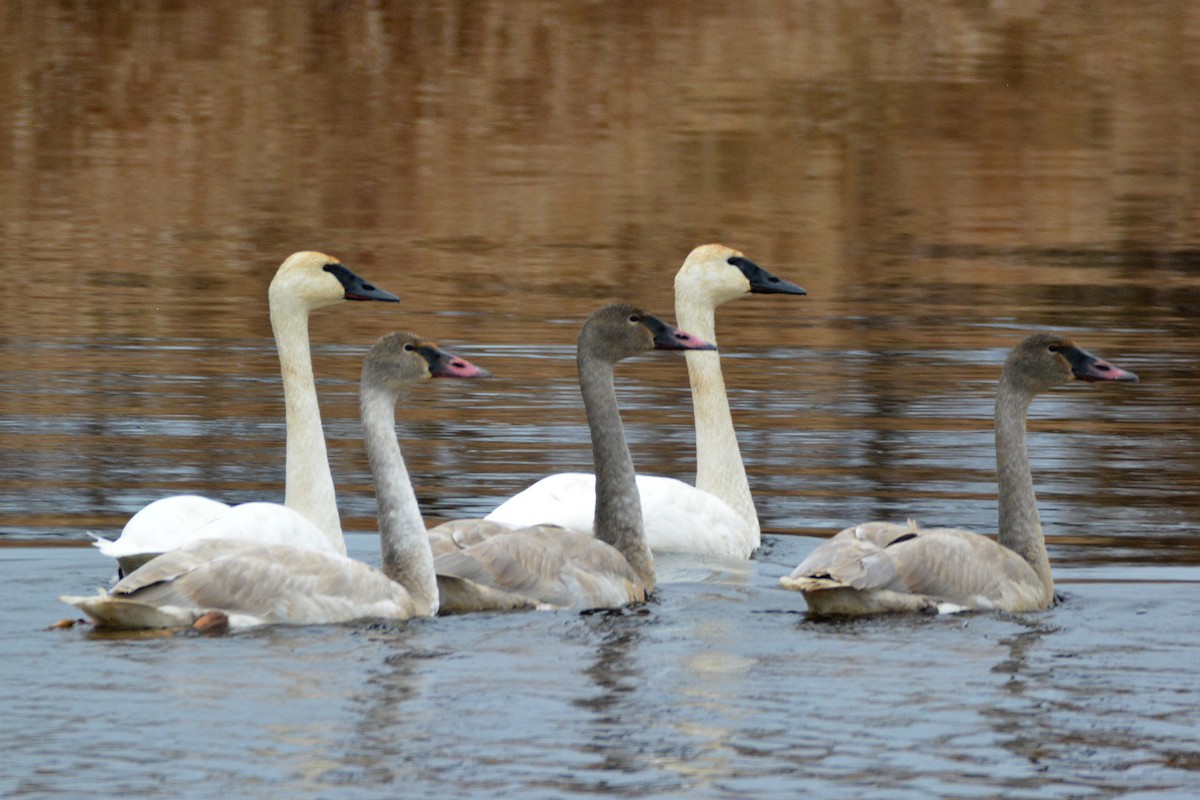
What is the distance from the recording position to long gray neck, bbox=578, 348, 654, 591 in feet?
37.3

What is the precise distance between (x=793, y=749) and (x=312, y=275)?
15.7ft

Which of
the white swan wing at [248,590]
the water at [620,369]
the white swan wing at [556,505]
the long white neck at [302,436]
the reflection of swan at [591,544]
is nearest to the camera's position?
the water at [620,369]

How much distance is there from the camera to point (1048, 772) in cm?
794

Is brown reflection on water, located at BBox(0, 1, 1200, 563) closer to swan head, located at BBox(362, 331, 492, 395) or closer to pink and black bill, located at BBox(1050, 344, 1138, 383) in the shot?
pink and black bill, located at BBox(1050, 344, 1138, 383)

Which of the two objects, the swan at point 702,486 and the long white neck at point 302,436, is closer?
the long white neck at point 302,436

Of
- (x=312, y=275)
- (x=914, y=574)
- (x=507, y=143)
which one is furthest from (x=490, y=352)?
(x=507, y=143)

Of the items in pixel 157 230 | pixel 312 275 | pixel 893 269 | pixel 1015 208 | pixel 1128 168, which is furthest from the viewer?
pixel 1128 168

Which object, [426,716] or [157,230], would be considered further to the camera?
[157,230]

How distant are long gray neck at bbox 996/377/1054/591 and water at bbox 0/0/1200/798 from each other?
39 centimetres

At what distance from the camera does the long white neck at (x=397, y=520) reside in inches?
407

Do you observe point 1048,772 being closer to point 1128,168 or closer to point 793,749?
point 793,749

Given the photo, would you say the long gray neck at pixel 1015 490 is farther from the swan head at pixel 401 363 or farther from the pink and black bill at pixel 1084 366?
the swan head at pixel 401 363

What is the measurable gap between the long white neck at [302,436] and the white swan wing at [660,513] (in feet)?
2.81

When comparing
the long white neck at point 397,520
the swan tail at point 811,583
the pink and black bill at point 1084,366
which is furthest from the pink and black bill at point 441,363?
the pink and black bill at point 1084,366
